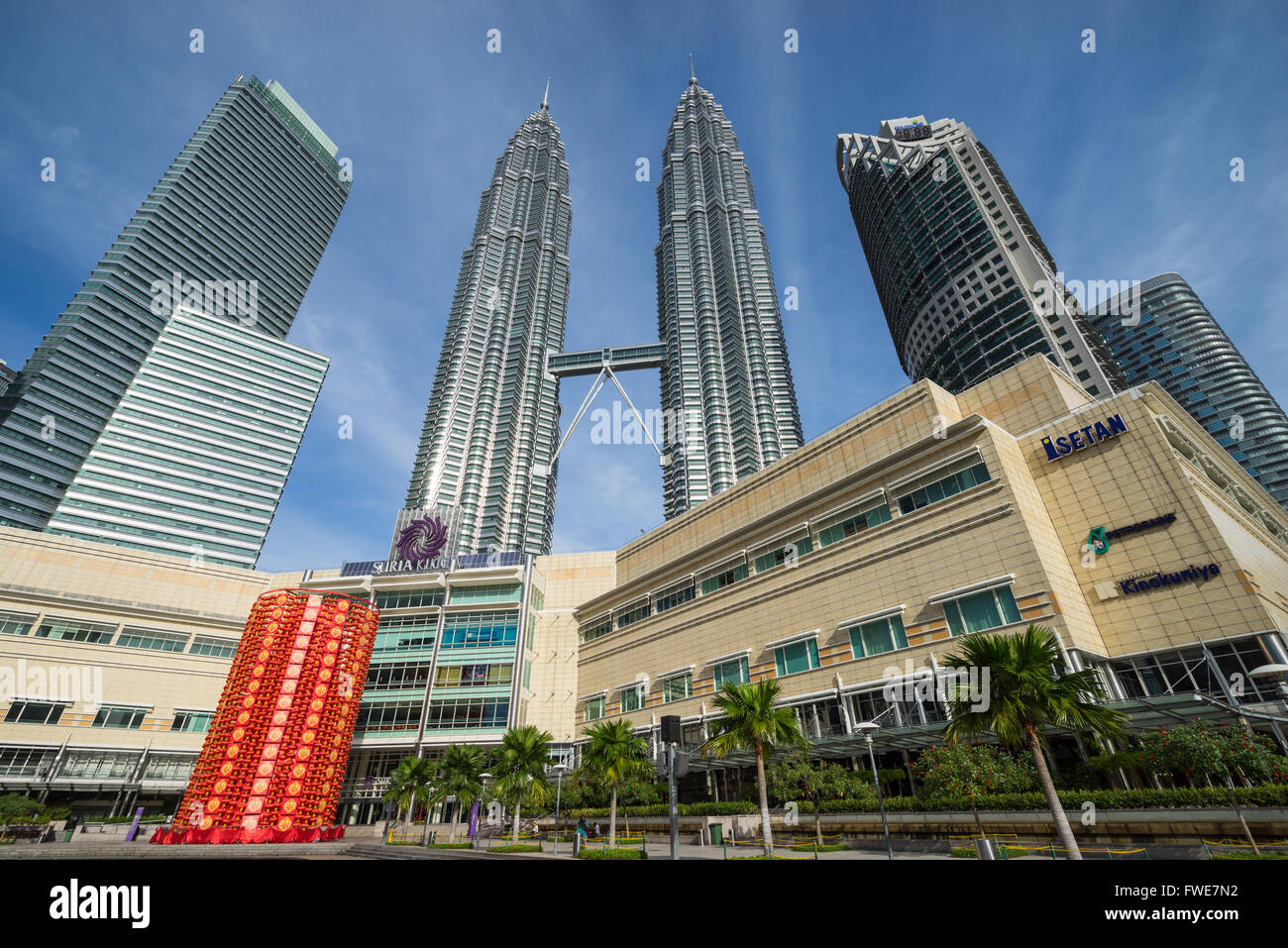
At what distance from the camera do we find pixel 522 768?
41.6m

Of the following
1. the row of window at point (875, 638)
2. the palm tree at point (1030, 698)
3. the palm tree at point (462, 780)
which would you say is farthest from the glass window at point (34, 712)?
the palm tree at point (1030, 698)

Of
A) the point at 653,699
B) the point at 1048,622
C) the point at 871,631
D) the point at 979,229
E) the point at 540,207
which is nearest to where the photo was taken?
the point at 1048,622

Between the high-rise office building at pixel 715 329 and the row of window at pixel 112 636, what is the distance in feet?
284

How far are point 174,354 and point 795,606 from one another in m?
160

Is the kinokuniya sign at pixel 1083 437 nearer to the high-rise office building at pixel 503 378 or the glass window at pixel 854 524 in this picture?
the glass window at pixel 854 524

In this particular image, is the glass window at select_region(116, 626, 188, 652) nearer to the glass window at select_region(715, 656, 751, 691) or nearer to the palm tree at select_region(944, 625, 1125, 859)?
the glass window at select_region(715, 656, 751, 691)

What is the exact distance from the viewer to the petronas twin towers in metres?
136

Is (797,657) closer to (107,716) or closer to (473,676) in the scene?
(473,676)

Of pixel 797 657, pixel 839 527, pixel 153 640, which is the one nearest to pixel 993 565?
pixel 839 527
